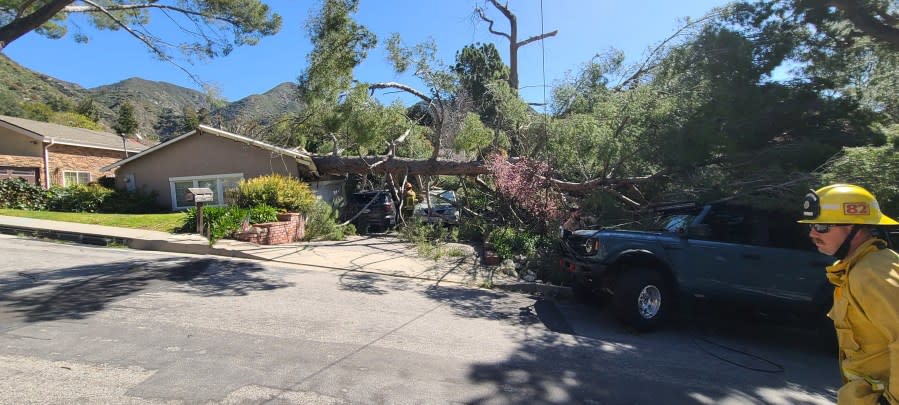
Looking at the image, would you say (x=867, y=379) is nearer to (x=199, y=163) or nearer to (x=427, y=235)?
(x=427, y=235)

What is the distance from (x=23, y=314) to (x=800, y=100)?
437 inches

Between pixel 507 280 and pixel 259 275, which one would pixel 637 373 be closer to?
pixel 507 280

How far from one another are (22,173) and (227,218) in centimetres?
1474

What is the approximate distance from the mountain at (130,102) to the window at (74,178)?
6945 mm

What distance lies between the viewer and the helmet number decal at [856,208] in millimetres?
2045

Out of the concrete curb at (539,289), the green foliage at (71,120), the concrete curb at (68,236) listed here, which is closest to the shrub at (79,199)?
the concrete curb at (68,236)

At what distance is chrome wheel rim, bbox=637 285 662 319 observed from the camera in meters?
6.09

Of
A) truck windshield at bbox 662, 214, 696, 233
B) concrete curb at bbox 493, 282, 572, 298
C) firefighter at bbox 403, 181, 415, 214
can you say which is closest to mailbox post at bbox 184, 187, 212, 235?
firefighter at bbox 403, 181, 415, 214

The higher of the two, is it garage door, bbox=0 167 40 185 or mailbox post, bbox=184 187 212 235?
garage door, bbox=0 167 40 185

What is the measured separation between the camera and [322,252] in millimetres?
10938

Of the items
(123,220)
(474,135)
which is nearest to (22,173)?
(123,220)

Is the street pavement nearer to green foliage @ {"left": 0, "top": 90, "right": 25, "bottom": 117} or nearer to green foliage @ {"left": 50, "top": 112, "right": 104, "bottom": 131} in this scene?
green foliage @ {"left": 50, "top": 112, "right": 104, "bottom": 131}

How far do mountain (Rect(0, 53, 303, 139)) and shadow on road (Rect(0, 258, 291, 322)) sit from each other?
304 inches

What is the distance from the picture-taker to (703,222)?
6.19 metres
